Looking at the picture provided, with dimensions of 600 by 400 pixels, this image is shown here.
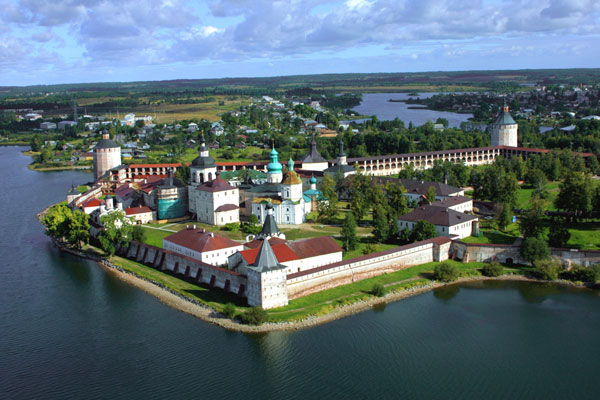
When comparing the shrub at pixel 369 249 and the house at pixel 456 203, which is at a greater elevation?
the house at pixel 456 203

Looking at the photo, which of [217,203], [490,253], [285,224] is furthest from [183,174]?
[490,253]

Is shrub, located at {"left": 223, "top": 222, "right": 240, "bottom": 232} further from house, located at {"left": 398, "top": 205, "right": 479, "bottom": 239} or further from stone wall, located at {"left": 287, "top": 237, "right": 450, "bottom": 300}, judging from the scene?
stone wall, located at {"left": 287, "top": 237, "right": 450, "bottom": 300}

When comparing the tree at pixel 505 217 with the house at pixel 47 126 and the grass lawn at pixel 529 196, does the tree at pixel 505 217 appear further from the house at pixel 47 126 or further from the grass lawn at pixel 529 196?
the house at pixel 47 126

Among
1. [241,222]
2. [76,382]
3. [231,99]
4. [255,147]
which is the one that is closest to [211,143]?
[255,147]

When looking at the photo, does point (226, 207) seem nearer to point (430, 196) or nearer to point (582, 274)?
point (430, 196)

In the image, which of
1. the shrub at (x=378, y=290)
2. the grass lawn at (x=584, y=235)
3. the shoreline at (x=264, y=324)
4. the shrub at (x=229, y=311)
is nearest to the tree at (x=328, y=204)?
the shoreline at (x=264, y=324)

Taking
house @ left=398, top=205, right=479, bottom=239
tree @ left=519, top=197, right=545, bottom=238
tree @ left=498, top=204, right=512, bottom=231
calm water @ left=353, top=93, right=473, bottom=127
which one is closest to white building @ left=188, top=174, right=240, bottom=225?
house @ left=398, top=205, right=479, bottom=239

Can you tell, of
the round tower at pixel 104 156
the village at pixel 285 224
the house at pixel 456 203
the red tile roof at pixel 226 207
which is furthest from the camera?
the round tower at pixel 104 156
